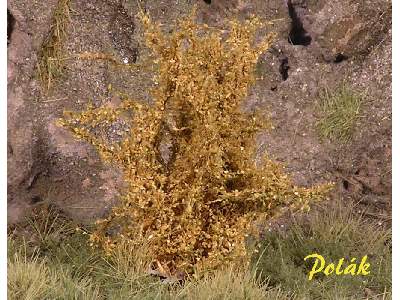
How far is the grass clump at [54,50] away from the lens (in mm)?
4969

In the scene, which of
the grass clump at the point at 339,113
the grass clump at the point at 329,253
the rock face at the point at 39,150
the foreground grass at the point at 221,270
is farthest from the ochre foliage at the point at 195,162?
the grass clump at the point at 339,113

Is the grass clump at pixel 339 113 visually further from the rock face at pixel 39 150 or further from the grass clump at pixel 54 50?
the grass clump at pixel 54 50

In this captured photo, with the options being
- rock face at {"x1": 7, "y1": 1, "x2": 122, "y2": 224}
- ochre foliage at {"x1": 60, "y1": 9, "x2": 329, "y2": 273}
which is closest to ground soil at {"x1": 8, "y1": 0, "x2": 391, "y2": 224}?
rock face at {"x1": 7, "y1": 1, "x2": 122, "y2": 224}

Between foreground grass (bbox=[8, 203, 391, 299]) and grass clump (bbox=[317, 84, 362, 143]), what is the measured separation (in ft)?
1.56

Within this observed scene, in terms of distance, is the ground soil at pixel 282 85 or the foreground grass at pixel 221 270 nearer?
the foreground grass at pixel 221 270

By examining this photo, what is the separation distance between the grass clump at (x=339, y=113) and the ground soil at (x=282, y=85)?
2.1 inches

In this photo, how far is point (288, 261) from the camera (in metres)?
4.78

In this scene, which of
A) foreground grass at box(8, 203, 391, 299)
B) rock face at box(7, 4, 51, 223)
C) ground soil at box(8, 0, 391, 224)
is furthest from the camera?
ground soil at box(8, 0, 391, 224)

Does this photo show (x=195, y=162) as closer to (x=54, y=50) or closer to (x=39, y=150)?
(x=39, y=150)

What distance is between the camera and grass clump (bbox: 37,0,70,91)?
4.97 m

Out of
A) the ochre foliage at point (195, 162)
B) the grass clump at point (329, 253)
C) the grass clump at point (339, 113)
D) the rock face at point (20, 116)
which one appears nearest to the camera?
the ochre foliage at point (195, 162)

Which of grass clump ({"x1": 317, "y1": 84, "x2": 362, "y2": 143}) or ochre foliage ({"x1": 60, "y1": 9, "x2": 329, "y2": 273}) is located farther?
grass clump ({"x1": 317, "y1": 84, "x2": 362, "y2": 143})

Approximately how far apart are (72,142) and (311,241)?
1535 mm

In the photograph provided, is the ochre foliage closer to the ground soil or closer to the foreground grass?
the foreground grass
